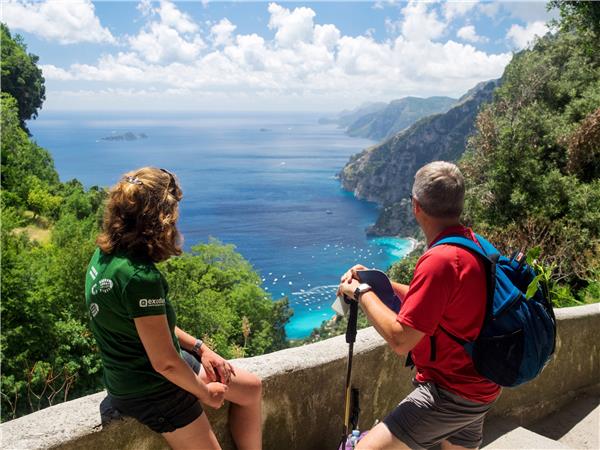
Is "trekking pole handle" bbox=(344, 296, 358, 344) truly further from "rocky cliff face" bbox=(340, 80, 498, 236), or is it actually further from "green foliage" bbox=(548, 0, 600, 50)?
"rocky cliff face" bbox=(340, 80, 498, 236)

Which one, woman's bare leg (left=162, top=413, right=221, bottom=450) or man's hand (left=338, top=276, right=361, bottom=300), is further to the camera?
man's hand (left=338, top=276, right=361, bottom=300)

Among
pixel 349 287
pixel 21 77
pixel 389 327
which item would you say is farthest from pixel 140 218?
pixel 21 77

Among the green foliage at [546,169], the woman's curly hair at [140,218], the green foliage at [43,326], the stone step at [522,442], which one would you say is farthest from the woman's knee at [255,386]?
the green foliage at [43,326]

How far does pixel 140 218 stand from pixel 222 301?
3910 centimetres

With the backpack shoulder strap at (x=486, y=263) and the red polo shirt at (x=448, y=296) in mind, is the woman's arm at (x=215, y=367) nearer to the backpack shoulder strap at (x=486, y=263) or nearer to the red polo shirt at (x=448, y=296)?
the red polo shirt at (x=448, y=296)

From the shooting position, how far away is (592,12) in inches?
752

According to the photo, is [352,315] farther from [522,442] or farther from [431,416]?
[522,442]

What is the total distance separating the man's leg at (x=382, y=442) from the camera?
2.48 meters

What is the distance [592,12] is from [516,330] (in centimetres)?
2098

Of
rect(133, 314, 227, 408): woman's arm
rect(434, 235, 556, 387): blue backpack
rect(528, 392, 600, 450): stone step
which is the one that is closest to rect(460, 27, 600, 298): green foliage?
rect(528, 392, 600, 450): stone step

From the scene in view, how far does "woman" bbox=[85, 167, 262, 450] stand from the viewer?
216 centimetres

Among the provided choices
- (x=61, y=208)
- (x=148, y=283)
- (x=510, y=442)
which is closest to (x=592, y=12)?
(x=510, y=442)

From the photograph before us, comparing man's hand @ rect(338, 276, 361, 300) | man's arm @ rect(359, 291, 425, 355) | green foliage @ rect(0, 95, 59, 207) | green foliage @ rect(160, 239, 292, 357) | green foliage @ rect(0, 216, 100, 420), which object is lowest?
green foliage @ rect(160, 239, 292, 357)

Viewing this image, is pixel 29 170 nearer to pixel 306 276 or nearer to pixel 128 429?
pixel 128 429
